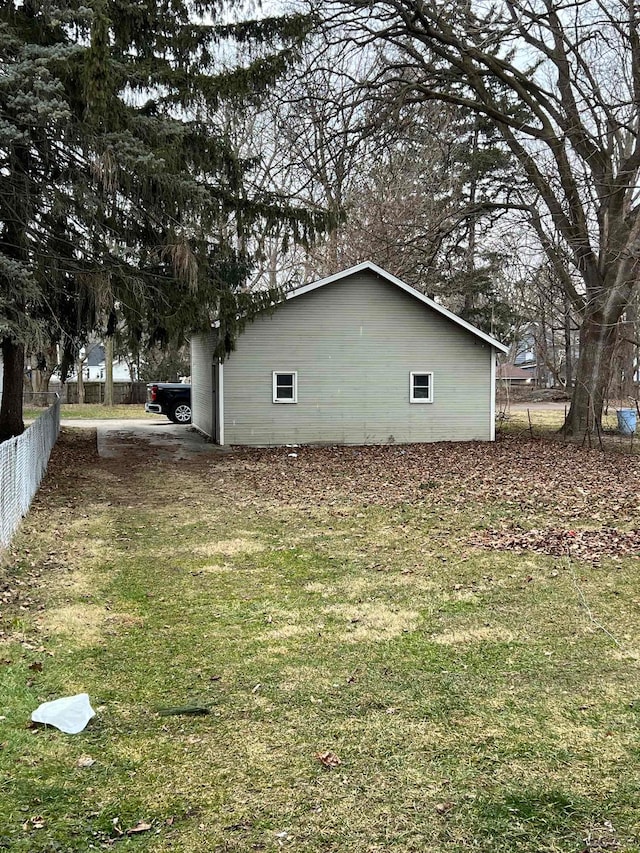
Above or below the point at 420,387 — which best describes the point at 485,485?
below

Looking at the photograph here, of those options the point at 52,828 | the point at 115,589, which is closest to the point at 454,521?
the point at 115,589

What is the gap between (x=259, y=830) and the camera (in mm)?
3113

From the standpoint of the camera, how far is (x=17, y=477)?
8.62m

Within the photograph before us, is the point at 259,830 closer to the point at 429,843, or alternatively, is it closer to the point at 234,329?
the point at 429,843

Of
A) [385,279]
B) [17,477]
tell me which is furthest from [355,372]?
[17,477]

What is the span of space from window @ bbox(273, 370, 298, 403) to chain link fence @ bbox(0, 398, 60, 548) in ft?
26.3

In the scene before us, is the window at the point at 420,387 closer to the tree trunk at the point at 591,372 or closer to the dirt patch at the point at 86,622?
the tree trunk at the point at 591,372

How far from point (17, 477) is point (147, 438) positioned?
40.1 feet

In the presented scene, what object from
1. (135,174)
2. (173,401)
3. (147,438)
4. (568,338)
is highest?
(135,174)

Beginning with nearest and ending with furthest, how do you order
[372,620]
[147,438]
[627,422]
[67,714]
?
[67,714]
[372,620]
[147,438]
[627,422]

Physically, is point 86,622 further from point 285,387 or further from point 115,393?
point 115,393

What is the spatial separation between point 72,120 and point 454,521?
7.89 m

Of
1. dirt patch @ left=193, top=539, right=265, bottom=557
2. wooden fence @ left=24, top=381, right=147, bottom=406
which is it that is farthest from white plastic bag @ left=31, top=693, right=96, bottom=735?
wooden fence @ left=24, top=381, right=147, bottom=406

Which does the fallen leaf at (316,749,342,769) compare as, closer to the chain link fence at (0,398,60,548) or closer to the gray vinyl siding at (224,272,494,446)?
the chain link fence at (0,398,60,548)
